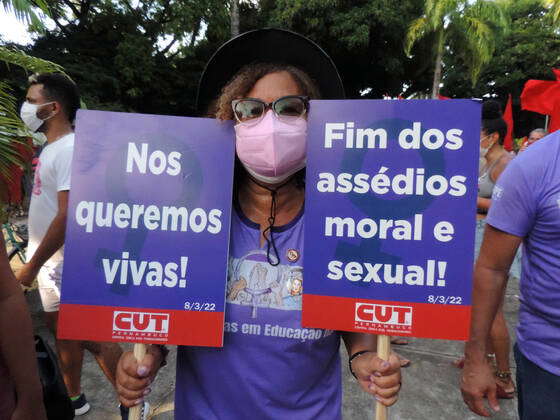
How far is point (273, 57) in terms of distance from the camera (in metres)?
1.26

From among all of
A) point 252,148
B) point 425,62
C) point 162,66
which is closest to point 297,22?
point 162,66

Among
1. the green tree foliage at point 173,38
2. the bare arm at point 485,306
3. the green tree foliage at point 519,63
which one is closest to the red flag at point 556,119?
the bare arm at point 485,306

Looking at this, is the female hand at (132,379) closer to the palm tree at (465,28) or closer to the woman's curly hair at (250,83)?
the woman's curly hair at (250,83)

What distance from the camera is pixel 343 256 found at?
3.46ft

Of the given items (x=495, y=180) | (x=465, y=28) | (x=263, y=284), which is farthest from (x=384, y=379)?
(x=465, y=28)

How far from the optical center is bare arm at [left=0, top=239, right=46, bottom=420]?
1.09m

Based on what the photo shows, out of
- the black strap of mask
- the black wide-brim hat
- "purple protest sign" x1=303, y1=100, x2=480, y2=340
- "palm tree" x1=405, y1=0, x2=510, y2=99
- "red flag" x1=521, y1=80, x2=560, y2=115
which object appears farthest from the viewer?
"palm tree" x1=405, y1=0, x2=510, y2=99

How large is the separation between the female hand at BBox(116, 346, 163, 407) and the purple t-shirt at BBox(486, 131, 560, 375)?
1.26m

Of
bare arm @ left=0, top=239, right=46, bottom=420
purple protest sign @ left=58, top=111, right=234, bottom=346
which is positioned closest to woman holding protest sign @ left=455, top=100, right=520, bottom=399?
purple protest sign @ left=58, top=111, right=234, bottom=346

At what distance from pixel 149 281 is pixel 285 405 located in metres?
0.52

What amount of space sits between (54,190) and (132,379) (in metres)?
1.56

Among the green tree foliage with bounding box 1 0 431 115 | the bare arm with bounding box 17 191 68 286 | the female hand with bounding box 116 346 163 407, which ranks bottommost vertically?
the female hand with bounding box 116 346 163 407

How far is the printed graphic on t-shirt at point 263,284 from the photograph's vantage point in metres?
1.10

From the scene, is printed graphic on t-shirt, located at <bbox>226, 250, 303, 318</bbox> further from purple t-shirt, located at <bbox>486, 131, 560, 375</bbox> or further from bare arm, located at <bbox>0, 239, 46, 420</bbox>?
purple t-shirt, located at <bbox>486, 131, 560, 375</bbox>
